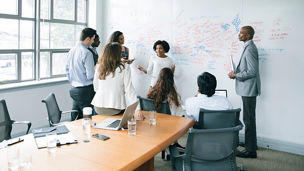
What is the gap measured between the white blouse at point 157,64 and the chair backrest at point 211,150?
275cm

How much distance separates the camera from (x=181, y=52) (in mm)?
5000

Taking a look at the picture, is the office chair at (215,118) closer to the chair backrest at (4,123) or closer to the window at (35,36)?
the chair backrest at (4,123)

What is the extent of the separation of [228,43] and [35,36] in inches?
124

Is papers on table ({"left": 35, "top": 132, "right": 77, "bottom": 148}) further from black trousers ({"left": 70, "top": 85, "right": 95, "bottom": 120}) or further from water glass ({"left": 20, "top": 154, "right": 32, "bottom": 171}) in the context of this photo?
black trousers ({"left": 70, "top": 85, "right": 95, "bottom": 120})

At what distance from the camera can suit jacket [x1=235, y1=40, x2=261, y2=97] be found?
382 cm

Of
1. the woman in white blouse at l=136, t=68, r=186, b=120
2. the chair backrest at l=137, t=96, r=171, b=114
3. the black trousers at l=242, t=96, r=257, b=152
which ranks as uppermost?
the woman in white blouse at l=136, t=68, r=186, b=120

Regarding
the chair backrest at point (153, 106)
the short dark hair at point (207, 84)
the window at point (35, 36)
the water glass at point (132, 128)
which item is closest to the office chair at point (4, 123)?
the water glass at point (132, 128)

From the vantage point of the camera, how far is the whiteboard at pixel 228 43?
408 centimetres

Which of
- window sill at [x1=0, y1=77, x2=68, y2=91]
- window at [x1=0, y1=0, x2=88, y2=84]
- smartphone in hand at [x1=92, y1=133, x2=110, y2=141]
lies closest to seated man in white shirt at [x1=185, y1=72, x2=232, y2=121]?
smartphone in hand at [x1=92, y1=133, x2=110, y2=141]

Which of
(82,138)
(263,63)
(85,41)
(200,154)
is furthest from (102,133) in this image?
(263,63)

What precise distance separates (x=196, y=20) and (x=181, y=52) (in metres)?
0.59

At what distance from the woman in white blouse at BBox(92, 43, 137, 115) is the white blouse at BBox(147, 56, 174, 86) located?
2008 millimetres

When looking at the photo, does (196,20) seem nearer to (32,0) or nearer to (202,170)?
(32,0)

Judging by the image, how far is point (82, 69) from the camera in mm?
4051
